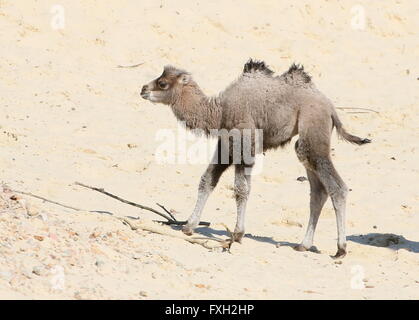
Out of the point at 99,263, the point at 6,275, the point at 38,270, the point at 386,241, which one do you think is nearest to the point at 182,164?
the point at 386,241

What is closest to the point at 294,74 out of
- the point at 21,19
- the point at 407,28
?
the point at 21,19

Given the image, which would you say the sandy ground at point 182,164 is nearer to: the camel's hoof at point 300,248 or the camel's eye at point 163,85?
the camel's hoof at point 300,248

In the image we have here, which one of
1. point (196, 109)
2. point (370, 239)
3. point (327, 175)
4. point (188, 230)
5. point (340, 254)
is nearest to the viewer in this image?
point (340, 254)

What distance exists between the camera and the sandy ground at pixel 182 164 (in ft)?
29.2

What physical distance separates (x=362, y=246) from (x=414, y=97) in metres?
7.90

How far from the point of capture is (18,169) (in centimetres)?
1287

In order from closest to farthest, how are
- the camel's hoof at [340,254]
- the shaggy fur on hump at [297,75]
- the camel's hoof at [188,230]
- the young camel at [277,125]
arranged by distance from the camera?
the camel's hoof at [340,254] < the young camel at [277,125] < the camel's hoof at [188,230] < the shaggy fur on hump at [297,75]

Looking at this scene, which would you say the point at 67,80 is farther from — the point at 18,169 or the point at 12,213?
the point at 12,213

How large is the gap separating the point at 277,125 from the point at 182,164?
4.28 metres

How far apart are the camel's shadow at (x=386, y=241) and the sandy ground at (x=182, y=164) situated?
39mm

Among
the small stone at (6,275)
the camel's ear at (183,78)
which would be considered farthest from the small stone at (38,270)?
the camel's ear at (183,78)

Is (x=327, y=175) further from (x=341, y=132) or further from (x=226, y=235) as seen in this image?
(x=226, y=235)

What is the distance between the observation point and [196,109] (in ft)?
37.8

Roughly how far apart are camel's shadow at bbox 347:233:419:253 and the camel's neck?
255 cm
